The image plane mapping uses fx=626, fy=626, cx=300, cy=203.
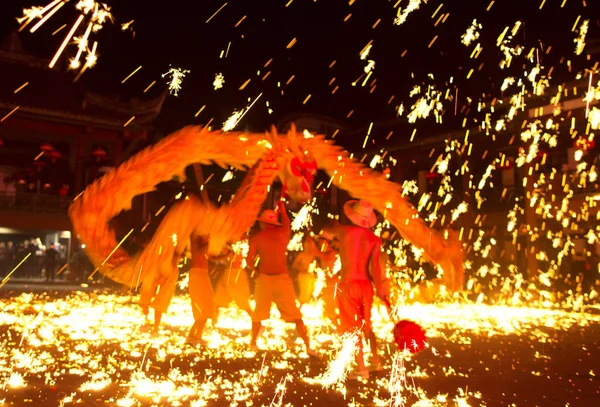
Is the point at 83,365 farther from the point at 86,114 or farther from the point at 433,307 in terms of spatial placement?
the point at 86,114

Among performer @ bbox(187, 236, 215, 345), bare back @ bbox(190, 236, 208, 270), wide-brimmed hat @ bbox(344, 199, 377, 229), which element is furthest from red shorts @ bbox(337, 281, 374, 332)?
bare back @ bbox(190, 236, 208, 270)

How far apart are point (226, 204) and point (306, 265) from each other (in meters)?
1.84

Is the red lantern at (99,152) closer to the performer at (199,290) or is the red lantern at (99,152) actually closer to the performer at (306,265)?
the performer at (306,265)

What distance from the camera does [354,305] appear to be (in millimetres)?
6328

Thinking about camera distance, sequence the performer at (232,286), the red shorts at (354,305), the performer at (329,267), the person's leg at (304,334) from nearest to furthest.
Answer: the red shorts at (354,305) → the person's leg at (304,334) → the performer at (329,267) → the performer at (232,286)

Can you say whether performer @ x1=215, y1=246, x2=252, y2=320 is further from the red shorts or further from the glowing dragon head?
the red shorts

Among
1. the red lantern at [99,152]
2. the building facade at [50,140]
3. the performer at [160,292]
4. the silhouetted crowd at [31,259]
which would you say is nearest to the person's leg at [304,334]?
the performer at [160,292]

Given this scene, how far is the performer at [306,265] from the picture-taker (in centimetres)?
799

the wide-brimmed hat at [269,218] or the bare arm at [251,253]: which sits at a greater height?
the wide-brimmed hat at [269,218]

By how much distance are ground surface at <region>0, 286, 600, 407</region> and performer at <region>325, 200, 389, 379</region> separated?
0.48m

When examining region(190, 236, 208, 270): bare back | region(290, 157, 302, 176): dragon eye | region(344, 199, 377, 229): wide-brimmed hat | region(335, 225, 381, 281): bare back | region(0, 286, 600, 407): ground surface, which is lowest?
region(0, 286, 600, 407): ground surface

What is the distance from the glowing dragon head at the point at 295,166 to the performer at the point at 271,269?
25 cm

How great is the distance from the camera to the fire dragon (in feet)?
23.5

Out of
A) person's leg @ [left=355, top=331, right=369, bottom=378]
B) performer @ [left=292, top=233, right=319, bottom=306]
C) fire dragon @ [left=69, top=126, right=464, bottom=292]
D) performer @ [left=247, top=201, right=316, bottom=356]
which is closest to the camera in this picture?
person's leg @ [left=355, top=331, right=369, bottom=378]
